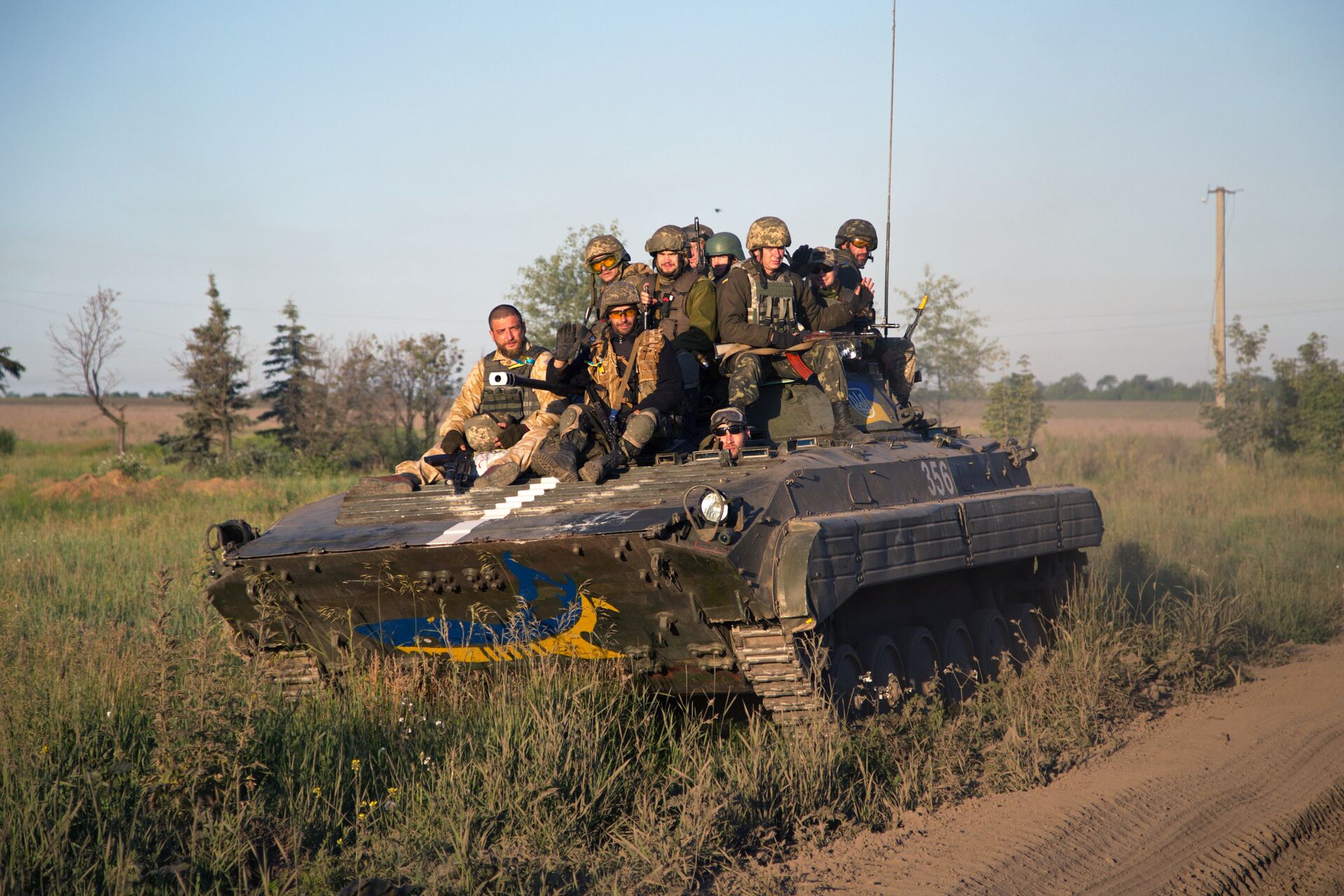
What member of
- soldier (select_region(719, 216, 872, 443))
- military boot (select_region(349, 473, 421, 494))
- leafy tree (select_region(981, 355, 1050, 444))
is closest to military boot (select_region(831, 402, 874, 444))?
soldier (select_region(719, 216, 872, 443))

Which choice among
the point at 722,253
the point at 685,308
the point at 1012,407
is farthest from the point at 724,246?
the point at 1012,407

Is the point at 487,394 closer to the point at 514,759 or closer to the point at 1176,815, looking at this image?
the point at 514,759

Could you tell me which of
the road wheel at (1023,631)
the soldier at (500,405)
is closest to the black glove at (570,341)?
the soldier at (500,405)

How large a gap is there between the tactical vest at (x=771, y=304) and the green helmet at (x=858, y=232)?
2.52m

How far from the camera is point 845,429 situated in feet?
28.6

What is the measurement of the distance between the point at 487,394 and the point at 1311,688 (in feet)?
20.2

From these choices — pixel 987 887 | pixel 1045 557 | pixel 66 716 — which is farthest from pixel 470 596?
pixel 1045 557

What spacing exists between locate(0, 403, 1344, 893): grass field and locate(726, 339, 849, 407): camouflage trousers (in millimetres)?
2089

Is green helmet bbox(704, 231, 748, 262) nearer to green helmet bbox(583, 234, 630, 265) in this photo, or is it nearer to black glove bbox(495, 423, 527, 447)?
green helmet bbox(583, 234, 630, 265)

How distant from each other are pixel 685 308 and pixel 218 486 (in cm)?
1221

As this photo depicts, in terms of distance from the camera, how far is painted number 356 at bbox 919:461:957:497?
872cm

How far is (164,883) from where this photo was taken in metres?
4.70

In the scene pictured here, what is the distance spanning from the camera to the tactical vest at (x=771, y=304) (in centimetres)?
904

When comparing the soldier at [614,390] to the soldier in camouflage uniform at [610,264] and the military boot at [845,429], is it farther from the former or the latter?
the soldier in camouflage uniform at [610,264]
